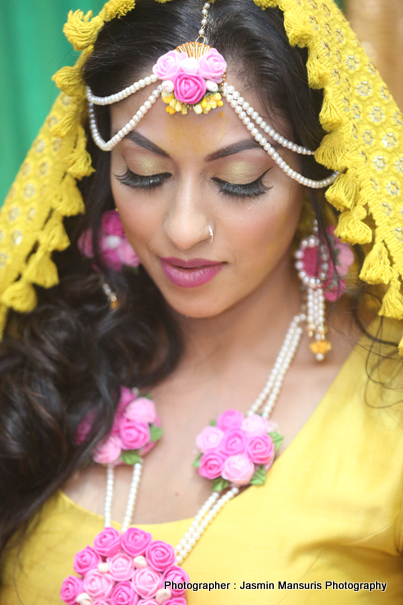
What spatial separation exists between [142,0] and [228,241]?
0.46m

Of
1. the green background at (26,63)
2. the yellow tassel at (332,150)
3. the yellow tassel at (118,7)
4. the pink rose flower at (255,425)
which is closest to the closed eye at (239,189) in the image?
the yellow tassel at (332,150)

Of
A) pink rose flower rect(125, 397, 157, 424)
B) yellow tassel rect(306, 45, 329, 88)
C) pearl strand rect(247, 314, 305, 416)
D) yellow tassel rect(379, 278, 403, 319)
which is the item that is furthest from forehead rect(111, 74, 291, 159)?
pink rose flower rect(125, 397, 157, 424)

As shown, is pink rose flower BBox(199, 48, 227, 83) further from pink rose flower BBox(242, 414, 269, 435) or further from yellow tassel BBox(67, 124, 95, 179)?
pink rose flower BBox(242, 414, 269, 435)

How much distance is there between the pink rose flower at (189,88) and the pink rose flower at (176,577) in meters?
0.81

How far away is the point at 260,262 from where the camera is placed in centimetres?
120

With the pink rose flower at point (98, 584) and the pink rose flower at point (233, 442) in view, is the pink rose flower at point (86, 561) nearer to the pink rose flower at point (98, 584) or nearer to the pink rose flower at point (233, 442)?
the pink rose flower at point (98, 584)

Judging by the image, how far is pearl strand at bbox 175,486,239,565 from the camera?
46.1 inches

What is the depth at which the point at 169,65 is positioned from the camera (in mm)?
1056

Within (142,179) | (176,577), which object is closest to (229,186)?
(142,179)

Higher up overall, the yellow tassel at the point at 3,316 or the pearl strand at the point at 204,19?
the pearl strand at the point at 204,19

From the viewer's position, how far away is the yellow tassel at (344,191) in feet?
3.49

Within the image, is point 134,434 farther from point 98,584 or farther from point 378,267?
point 378,267

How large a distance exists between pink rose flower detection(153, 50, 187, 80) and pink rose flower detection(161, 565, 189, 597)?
857 mm

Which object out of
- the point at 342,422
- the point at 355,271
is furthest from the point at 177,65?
the point at 342,422
